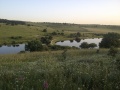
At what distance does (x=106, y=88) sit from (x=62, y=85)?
117 centimetres

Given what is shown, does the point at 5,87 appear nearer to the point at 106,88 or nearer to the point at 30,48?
the point at 106,88

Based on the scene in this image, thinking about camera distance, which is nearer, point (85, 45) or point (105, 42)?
point (105, 42)

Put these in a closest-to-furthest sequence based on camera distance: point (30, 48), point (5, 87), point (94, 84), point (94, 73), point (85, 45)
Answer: point (5, 87) → point (94, 84) → point (94, 73) → point (30, 48) → point (85, 45)

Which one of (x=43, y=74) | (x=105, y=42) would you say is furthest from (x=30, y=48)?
(x=43, y=74)

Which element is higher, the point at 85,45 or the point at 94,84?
the point at 94,84

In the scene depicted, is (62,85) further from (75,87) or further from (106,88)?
(106,88)

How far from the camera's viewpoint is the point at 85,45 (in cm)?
11550

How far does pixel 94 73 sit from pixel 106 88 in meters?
1.65

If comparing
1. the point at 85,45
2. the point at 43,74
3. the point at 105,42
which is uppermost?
the point at 43,74

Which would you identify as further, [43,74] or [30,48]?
[30,48]

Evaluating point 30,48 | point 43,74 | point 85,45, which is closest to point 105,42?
point 30,48

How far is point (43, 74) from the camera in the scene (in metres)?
8.80

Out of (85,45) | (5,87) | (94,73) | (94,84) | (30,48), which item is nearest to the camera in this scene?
(5,87)

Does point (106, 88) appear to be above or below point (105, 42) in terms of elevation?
above
